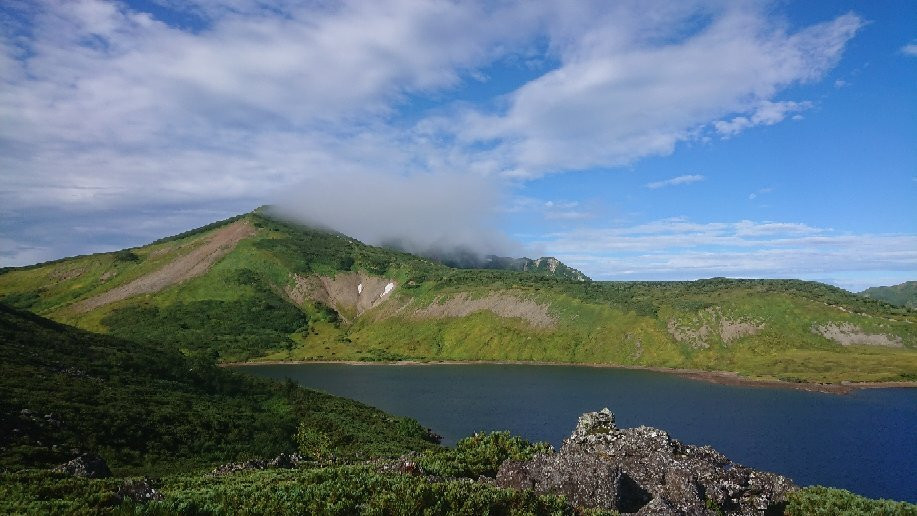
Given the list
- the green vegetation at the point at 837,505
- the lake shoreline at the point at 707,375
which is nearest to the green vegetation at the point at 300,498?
the green vegetation at the point at 837,505

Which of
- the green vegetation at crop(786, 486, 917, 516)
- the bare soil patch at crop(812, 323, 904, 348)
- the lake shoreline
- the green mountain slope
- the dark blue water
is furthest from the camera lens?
the bare soil patch at crop(812, 323, 904, 348)

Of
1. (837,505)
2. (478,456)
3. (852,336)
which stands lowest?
(852,336)

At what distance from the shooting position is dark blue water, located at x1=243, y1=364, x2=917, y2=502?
6619 cm

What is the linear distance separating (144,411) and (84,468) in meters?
27.4

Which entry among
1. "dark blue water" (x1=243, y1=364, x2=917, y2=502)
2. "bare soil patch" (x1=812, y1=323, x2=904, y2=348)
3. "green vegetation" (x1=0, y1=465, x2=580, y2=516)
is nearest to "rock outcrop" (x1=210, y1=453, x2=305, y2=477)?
"green vegetation" (x1=0, y1=465, x2=580, y2=516)

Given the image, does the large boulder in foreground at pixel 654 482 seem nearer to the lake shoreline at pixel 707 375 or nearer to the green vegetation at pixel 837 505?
the green vegetation at pixel 837 505

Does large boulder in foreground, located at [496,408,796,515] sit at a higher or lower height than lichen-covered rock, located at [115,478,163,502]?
lower

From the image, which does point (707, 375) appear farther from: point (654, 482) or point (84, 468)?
point (84, 468)

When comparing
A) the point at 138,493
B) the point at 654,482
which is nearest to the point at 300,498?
the point at 138,493

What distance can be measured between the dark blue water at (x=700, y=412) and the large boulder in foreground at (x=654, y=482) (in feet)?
136

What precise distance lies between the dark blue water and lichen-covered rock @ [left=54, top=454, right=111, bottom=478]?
52.5m

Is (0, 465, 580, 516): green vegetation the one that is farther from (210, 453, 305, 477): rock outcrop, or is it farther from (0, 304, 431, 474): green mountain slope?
(0, 304, 431, 474): green mountain slope

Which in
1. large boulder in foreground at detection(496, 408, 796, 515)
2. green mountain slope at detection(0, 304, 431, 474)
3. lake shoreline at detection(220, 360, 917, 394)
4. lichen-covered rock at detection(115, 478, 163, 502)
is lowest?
lake shoreline at detection(220, 360, 917, 394)

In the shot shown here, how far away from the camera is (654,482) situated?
26703 mm
